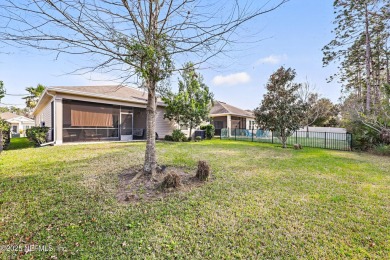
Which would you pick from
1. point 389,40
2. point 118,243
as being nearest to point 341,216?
point 118,243

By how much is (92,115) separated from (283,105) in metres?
12.5

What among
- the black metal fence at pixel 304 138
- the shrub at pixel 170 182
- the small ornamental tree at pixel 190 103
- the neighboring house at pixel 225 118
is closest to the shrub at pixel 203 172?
the shrub at pixel 170 182

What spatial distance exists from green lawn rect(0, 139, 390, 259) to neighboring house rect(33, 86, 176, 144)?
21.1 feet

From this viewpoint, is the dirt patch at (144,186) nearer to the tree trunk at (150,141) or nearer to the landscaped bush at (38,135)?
the tree trunk at (150,141)

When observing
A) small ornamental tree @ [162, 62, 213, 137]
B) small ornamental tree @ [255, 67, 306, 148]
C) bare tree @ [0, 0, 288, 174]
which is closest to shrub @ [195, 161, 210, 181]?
bare tree @ [0, 0, 288, 174]

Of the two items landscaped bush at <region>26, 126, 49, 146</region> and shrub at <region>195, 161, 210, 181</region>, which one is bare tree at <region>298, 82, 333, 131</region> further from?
landscaped bush at <region>26, 126, 49, 146</region>

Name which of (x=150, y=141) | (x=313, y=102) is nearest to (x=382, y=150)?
(x=150, y=141)

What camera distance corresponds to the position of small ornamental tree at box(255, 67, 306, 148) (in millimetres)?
11086

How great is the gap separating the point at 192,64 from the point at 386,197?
5.24 metres

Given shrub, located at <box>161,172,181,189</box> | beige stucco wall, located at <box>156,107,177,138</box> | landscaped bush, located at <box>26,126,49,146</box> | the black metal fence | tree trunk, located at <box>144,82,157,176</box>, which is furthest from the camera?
beige stucco wall, located at <box>156,107,177,138</box>

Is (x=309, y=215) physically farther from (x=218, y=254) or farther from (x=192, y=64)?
(x=192, y=64)

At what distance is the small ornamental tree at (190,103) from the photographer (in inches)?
535

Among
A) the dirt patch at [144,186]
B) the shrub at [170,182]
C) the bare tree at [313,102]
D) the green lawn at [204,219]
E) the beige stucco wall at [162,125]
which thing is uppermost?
the bare tree at [313,102]

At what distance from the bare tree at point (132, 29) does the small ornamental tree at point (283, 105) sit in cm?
900
